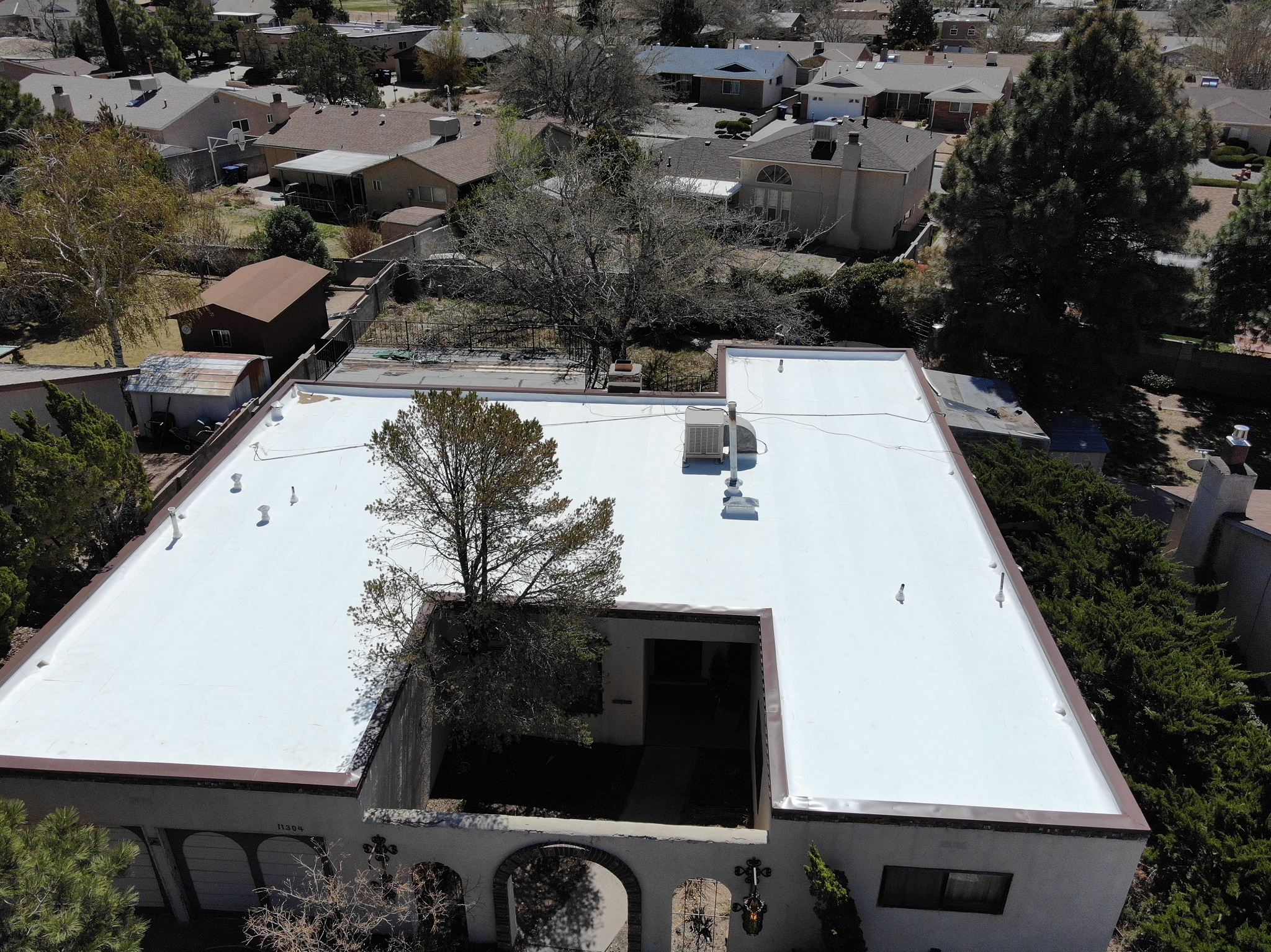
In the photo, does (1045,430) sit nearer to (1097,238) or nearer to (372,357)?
(1097,238)

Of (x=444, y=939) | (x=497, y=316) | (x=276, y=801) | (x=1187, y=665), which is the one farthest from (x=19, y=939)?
(x=497, y=316)

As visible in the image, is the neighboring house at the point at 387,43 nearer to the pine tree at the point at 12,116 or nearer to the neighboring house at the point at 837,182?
the pine tree at the point at 12,116

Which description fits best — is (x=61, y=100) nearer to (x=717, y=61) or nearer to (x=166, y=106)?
(x=166, y=106)

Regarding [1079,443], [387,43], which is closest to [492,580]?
[1079,443]

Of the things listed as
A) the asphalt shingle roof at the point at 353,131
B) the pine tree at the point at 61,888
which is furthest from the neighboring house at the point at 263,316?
the asphalt shingle roof at the point at 353,131

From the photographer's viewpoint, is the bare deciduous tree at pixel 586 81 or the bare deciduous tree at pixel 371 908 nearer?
the bare deciduous tree at pixel 371 908

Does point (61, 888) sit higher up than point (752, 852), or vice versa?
point (61, 888)
